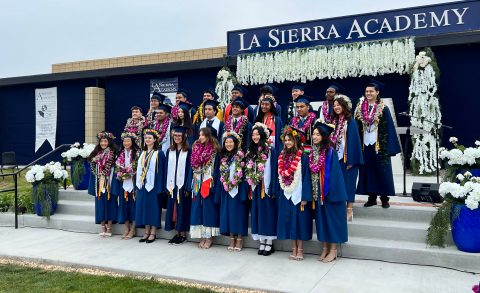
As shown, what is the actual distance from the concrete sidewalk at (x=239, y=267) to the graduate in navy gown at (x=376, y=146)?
4.12 ft

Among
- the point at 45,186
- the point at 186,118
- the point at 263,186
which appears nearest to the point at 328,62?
the point at 186,118

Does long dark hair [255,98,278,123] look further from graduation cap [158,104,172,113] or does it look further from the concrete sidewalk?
the concrete sidewalk

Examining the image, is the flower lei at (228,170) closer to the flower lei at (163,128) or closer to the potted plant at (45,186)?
the flower lei at (163,128)

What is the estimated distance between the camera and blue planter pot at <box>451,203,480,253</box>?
470 cm

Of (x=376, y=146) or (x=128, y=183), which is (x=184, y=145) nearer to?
(x=128, y=183)

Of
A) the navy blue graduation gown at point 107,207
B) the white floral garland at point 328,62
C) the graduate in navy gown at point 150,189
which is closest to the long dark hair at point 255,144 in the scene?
the graduate in navy gown at point 150,189

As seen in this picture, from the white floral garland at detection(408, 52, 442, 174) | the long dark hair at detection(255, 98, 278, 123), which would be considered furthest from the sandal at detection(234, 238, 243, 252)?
the white floral garland at detection(408, 52, 442, 174)

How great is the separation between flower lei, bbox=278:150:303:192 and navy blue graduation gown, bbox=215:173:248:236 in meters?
0.61

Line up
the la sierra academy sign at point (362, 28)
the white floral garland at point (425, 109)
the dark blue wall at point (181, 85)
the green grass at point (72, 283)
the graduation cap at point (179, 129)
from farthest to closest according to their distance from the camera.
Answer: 1. the dark blue wall at point (181, 85)
2. the la sierra academy sign at point (362, 28)
3. the white floral garland at point (425, 109)
4. the graduation cap at point (179, 129)
5. the green grass at point (72, 283)

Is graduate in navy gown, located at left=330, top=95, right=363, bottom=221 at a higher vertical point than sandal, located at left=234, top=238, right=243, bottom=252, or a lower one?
higher

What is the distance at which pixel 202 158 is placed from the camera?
5.88m

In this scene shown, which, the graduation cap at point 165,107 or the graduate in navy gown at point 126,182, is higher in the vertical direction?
the graduation cap at point 165,107

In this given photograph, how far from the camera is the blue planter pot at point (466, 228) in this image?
470cm

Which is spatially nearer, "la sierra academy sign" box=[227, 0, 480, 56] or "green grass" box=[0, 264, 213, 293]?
"green grass" box=[0, 264, 213, 293]
